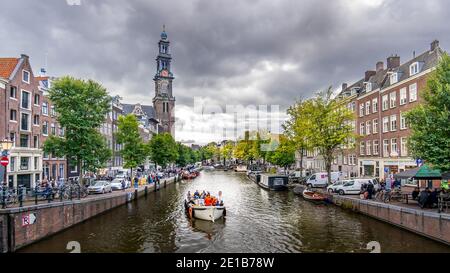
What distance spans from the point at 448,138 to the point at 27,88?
4336cm

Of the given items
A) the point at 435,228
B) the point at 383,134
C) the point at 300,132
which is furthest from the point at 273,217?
the point at 383,134

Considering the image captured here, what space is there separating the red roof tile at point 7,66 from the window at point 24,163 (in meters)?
9.98

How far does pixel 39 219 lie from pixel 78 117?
1383cm

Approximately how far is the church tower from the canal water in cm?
10556

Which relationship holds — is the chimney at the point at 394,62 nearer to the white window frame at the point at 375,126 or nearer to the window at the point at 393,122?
the white window frame at the point at 375,126

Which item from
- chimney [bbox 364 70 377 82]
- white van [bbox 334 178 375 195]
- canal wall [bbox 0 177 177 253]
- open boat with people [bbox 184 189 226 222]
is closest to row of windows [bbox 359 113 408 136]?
chimney [bbox 364 70 377 82]

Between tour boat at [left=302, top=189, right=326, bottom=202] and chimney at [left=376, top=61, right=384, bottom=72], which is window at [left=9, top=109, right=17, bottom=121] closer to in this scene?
tour boat at [left=302, top=189, right=326, bottom=202]

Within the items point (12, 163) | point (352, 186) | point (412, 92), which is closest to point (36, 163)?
point (12, 163)

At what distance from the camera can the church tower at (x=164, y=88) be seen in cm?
13288

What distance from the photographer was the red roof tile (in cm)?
3547

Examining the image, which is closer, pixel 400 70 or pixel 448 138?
pixel 448 138

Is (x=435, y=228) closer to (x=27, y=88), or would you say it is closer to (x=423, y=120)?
(x=423, y=120)

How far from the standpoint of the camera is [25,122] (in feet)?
126
